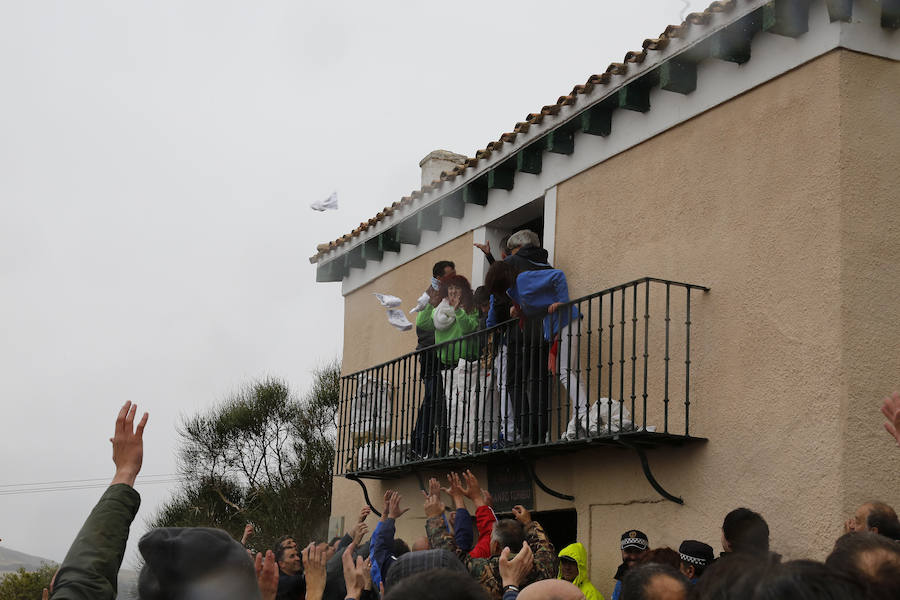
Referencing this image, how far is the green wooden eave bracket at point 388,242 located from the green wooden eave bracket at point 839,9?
6268 mm

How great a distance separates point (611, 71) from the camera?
8.84m

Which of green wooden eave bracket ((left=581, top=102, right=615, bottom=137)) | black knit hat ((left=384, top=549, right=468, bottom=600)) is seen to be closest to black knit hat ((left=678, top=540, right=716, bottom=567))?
black knit hat ((left=384, top=549, right=468, bottom=600))

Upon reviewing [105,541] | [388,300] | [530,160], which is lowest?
[105,541]

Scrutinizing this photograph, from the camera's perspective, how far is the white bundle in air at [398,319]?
1138 centimetres

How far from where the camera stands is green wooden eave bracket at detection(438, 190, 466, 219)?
11484mm

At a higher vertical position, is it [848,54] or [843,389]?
[848,54]

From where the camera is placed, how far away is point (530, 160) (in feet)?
33.8

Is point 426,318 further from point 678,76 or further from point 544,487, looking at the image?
→ point 678,76

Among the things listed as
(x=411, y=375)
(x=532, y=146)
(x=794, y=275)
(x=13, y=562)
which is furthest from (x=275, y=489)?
(x=13, y=562)

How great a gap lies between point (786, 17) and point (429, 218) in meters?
5.19

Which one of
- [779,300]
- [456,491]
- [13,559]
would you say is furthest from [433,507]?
[13,559]

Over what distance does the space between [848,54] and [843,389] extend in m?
2.18

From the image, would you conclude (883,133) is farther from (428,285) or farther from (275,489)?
(275,489)

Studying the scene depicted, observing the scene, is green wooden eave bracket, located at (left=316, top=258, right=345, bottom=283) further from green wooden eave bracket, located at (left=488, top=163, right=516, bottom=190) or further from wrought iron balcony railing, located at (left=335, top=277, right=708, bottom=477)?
green wooden eave bracket, located at (left=488, top=163, right=516, bottom=190)
